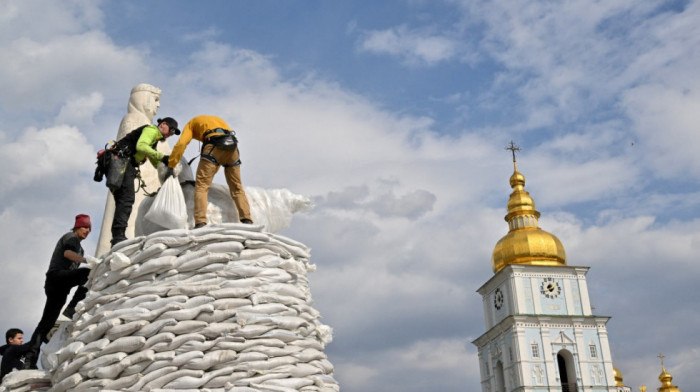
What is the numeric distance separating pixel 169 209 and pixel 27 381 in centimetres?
118

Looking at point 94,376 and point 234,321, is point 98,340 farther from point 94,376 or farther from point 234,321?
point 234,321

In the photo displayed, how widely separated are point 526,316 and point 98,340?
42.8 m

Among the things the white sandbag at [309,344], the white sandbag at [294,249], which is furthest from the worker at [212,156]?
the white sandbag at [309,344]

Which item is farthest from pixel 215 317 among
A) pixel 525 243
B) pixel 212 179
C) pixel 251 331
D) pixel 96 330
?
pixel 525 243

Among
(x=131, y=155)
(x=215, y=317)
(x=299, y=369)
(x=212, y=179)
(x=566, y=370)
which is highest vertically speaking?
(x=566, y=370)

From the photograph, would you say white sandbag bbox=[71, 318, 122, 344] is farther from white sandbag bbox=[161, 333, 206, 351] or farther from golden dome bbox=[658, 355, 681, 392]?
golden dome bbox=[658, 355, 681, 392]

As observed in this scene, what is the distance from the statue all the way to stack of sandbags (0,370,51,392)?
152 cm

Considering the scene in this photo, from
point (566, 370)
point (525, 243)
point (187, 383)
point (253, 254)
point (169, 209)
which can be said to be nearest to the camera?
point (187, 383)

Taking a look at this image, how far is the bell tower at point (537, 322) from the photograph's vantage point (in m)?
44.2

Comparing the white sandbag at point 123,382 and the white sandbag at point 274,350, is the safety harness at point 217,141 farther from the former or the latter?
the white sandbag at point 123,382

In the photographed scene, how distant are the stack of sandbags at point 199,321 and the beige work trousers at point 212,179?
397 millimetres

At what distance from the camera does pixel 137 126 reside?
259 inches

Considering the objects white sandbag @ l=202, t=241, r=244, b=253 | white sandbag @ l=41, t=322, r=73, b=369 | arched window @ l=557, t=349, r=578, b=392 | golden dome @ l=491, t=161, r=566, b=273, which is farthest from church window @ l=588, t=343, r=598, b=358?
white sandbag @ l=202, t=241, r=244, b=253

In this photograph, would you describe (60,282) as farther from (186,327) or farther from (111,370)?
(186,327)
